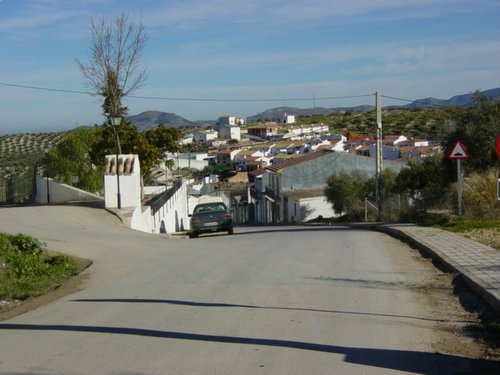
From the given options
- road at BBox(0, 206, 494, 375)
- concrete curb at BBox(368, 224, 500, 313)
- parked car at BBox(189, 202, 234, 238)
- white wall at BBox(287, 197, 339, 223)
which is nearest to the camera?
road at BBox(0, 206, 494, 375)

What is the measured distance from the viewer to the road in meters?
6.46

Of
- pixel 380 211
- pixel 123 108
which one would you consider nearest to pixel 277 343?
pixel 380 211

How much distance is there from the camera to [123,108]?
3881 cm

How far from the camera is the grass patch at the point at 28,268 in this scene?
11.8m

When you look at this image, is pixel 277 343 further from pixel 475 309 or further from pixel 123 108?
pixel 123 108

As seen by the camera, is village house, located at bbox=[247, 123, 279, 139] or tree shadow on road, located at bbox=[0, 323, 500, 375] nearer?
tree shadow on road, located at bbox=[0, 323, 500, 375]

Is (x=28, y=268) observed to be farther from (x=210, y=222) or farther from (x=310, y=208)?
(x=310, y=208)

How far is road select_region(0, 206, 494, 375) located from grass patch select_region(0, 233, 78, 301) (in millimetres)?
658

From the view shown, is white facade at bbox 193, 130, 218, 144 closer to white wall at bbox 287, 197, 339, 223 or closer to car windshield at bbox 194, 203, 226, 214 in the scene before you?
white wall at bbox 287, 197, 339, 223

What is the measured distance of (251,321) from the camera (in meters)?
8.24

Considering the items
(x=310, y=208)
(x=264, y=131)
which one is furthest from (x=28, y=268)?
(x=264, y=131)

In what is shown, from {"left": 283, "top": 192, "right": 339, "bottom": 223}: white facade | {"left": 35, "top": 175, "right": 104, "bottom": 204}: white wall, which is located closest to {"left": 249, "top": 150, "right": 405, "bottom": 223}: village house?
{"left": 283, "top": 192, "right": 339, "bottom": 223}: white facade

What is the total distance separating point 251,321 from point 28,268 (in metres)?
6.89

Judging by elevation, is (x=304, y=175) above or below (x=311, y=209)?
above
